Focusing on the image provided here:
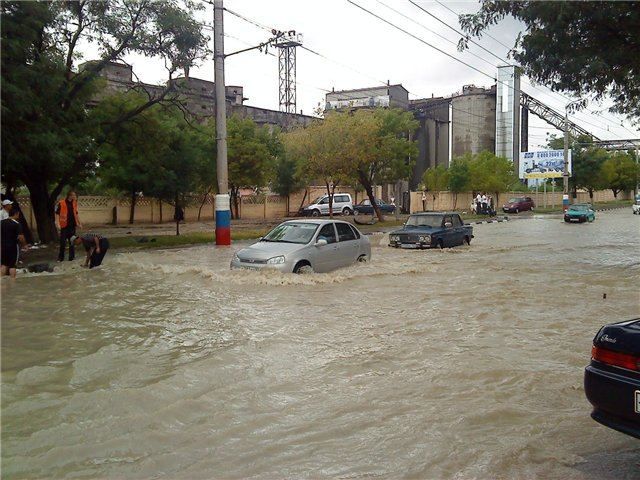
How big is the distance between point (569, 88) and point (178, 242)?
13.6 m

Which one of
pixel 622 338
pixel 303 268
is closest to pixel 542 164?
pixel 303 268

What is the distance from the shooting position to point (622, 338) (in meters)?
3.98

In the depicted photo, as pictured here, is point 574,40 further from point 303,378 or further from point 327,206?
point 327,206

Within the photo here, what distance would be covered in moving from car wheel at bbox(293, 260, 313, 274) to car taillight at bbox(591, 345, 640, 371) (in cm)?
834

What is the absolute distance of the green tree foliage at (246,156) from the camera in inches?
1404

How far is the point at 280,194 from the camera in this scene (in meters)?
44.6

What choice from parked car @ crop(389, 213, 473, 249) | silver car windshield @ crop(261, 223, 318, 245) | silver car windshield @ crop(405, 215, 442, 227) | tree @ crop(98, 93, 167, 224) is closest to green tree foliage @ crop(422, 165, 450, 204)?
parked car @ crop(389, 213, 473, 249)

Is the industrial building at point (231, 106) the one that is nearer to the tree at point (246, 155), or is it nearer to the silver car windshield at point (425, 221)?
the tree at point (246, 155)

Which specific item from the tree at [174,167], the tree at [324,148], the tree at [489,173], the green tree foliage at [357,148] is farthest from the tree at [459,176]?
the tree at [174,167]

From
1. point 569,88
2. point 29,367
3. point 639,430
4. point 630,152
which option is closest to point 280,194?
point 569,88

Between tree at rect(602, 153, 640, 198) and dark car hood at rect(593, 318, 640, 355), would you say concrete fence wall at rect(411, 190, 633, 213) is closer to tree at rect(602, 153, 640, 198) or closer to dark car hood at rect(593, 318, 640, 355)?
tree at rect(602, 153, 640, 198)

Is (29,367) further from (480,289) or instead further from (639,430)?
(480,289)

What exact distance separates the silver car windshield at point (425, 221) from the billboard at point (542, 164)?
4677 cm

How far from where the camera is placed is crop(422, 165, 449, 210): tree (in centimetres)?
5638
